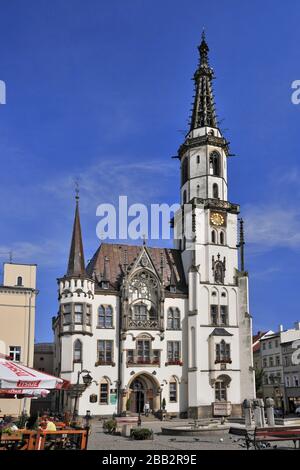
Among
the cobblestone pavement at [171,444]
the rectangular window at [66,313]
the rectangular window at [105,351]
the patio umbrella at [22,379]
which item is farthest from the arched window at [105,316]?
the patio umbrella at [22,379]

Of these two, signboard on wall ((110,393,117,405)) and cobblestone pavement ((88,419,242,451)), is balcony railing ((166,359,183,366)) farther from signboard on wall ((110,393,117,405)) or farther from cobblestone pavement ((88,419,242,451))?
cobblestone pavement ((88,419,242,451))

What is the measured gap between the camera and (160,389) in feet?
165

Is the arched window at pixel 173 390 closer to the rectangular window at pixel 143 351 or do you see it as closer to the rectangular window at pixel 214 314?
the rectangular window at pixel 143 351

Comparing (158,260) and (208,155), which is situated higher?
(208,155)

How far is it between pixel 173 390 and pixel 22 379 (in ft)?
123

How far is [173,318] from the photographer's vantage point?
52562mm

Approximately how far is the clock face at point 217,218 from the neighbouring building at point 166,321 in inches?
4.2

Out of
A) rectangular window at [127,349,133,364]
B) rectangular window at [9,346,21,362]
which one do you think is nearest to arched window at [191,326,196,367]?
rectangular window at [127,349,133,364]

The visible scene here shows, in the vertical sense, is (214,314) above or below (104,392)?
above

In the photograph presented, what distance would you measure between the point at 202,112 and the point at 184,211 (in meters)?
12.1

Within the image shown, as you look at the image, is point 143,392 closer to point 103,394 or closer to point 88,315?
point 103,394

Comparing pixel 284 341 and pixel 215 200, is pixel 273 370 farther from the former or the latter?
pixel 215 200

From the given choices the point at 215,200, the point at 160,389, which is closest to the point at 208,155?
the point at 215,200

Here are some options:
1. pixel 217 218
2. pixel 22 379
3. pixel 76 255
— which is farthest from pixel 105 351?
pixel 22 379
